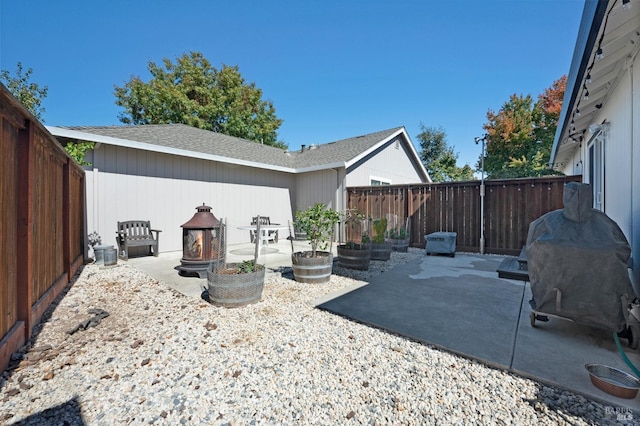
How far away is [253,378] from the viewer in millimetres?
1965

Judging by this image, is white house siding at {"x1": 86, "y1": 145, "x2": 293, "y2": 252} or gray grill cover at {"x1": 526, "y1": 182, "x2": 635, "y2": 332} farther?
white house siding at {"x1": 86, "y1": 145, "x2": 293, "y2": 252}

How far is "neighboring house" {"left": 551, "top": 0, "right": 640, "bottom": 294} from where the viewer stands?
2406 mm

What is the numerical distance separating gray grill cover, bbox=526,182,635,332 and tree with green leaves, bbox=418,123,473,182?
1936 centimetres

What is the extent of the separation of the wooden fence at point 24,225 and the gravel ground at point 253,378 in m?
0.26

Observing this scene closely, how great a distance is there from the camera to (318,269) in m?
4.28

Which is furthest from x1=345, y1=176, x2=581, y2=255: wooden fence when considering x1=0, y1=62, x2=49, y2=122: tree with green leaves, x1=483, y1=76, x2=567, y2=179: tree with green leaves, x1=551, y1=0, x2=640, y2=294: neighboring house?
x1=0, y1=62, x2=49, y2=122: tree with green leaves

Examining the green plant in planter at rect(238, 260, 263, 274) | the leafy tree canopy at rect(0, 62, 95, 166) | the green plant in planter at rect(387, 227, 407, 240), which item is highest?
the leafy tree canopy at rect(0, 62, 95, 166)

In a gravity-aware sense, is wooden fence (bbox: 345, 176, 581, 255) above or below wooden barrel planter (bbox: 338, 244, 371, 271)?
above

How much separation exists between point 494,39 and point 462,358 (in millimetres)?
8796

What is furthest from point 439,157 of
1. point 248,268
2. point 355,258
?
point 248,268

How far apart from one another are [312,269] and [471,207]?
5.44m

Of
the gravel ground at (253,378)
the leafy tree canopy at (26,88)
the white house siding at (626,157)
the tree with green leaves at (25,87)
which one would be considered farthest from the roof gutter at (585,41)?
the tree with green leaves at (25,87)

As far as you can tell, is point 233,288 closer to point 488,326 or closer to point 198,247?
point 198,247

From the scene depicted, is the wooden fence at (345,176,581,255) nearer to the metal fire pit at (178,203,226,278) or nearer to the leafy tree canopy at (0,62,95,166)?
the metal fire pit at (178,203,226,278)
